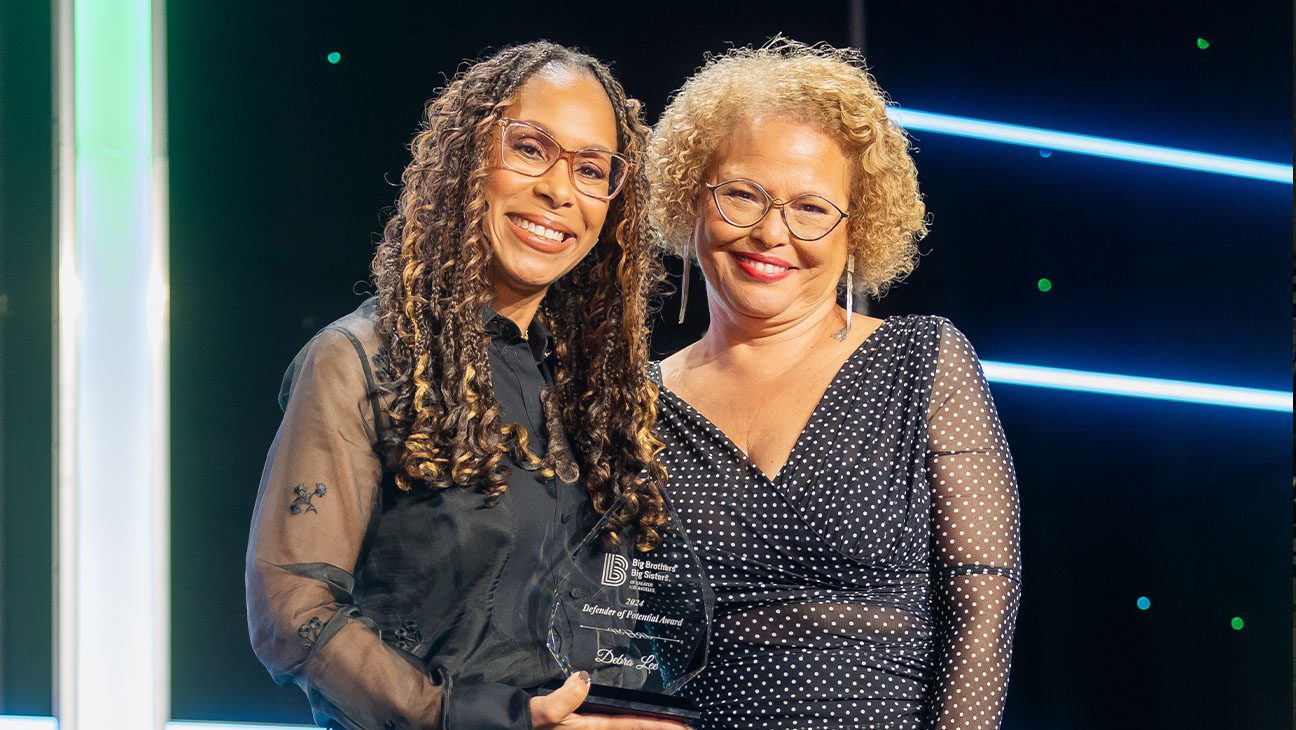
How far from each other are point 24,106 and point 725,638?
5.46 feet

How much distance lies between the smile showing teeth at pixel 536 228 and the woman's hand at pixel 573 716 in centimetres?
62

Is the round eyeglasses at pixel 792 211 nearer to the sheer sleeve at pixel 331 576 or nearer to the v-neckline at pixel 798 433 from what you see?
the v-neckline at pixel 798 433

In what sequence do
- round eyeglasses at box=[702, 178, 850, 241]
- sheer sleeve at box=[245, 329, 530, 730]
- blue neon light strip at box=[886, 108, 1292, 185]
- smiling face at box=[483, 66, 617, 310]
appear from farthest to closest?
1. blue neon light strip at box=[886, 108, 1292, 185]
2. round eyeglasses at box=[702, 178, 850, 241]
3. smiling face at box=[483, 66, 617, 310]
4. sheer sleeve at box=[245, 329, 530, 730]

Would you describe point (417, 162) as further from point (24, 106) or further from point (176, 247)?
point (24, 106)

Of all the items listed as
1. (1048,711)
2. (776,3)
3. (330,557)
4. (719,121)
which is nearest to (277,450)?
(330,557)

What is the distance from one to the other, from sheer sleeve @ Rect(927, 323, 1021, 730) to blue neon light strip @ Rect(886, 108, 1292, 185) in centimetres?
117

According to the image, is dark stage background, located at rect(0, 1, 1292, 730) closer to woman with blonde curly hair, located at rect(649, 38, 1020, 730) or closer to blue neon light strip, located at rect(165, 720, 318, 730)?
blue neon light strip, located at rect(165, 720, 318, 730)

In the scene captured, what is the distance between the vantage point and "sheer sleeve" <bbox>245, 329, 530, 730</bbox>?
155 cm

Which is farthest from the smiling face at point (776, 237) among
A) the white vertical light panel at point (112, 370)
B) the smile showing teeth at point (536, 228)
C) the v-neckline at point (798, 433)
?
the white vertical light panel at point (112, 370)

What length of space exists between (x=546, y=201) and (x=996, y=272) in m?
1.62

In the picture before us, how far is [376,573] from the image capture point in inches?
65.2

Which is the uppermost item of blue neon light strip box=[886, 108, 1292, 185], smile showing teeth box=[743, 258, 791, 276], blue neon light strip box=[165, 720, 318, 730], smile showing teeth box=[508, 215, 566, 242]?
blue neon light strip box=[886, 108, 1292, 185]

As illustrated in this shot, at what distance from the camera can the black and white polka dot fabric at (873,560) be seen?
1912mm

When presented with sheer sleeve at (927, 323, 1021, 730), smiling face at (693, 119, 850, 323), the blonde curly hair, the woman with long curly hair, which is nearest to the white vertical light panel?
the woman with long curly hair
